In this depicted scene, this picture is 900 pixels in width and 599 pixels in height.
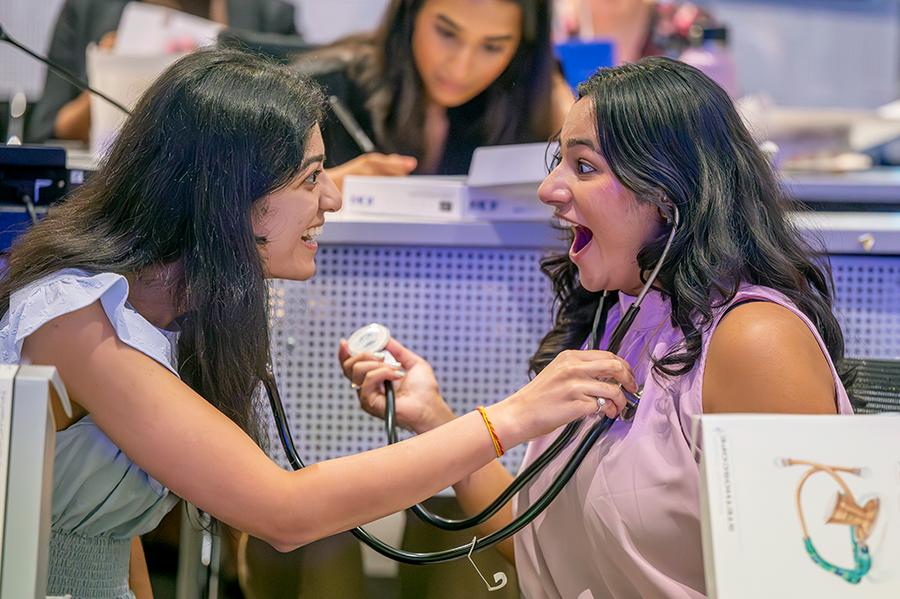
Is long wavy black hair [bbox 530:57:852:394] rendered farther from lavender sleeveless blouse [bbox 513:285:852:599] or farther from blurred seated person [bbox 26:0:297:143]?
blurred seated person [bbox 26:0:297:143]

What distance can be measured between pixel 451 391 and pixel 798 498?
1.04 m

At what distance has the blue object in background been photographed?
2.29m

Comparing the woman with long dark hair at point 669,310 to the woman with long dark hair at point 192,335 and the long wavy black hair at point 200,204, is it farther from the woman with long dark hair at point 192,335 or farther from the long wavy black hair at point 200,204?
the long wavy black hair at point 200,204

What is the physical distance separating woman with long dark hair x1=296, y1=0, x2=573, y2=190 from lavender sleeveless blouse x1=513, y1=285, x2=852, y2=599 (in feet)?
4.62

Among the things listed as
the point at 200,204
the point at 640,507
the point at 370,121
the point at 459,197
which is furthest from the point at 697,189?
the point at 370,121

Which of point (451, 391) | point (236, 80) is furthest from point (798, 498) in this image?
point (451, 391)

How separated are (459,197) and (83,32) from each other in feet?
8.53

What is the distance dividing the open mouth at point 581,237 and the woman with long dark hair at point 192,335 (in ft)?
1.03

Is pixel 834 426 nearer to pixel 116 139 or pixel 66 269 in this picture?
pixel 66 269

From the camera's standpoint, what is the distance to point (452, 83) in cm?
261

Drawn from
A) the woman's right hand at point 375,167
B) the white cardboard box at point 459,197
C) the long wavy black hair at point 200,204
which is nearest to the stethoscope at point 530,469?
the long wavy black hair at point 200,204

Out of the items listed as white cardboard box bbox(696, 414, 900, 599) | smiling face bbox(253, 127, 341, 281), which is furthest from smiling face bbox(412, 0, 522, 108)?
white cardboard box bbox(696, 414, 900, 599)

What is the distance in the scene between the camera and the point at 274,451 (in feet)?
5.87

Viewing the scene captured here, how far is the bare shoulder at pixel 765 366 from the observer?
3.45 feet
